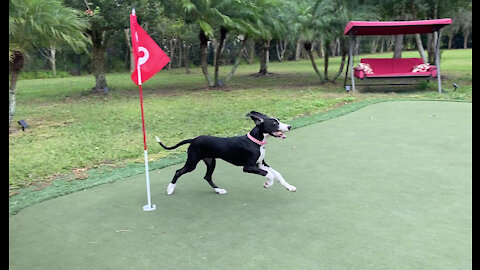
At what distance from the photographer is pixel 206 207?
4.16 m

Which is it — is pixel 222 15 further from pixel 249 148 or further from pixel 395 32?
pixel 249 148

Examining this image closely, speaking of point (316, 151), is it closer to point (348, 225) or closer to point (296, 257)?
point (348, 225)

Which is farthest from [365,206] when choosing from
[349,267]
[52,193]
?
[52,193]

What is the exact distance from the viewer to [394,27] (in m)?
13.5

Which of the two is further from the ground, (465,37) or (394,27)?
(465,37)

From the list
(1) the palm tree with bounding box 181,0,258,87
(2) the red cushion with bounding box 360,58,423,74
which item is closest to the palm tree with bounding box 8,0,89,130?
(1) the palm tree with bounding box 181,0,258,87

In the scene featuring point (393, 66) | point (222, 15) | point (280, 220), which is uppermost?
point (222, 15)

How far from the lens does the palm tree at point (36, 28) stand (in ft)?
26.9

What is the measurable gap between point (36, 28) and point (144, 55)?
18.9ft

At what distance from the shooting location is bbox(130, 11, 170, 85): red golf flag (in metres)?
4.11

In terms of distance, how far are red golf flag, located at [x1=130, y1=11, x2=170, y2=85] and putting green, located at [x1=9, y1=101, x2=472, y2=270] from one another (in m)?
1.41

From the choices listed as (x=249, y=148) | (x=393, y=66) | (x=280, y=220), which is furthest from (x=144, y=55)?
(x=393, y=66)

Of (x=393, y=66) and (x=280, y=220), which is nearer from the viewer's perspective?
(x=280, y=220)

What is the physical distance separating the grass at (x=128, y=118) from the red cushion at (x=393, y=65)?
4.22ft
